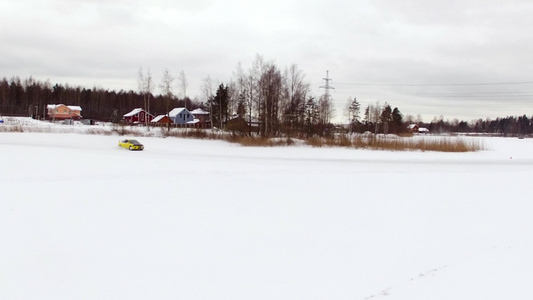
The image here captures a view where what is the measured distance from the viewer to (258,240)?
8.87m

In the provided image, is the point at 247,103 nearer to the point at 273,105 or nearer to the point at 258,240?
the point at 273,105

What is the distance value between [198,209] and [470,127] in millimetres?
217879

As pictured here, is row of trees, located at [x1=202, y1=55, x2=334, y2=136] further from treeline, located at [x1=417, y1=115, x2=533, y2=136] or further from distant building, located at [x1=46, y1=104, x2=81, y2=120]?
treeline, located at [x1=417, y1=115, x2=533, y2=136]

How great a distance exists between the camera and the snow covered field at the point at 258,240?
6410 mm

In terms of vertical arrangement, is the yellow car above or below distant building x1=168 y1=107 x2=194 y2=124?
below

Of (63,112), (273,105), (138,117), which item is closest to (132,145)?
(273,105)

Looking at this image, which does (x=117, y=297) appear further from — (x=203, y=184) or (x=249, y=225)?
(x=203, y=184)

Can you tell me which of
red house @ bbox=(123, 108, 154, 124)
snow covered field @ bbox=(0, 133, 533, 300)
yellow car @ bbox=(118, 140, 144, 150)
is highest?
red house @ bbox=(123, 108, 154, 124)

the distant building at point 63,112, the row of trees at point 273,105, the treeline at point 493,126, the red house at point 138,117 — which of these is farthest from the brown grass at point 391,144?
the treeline at point 493,126

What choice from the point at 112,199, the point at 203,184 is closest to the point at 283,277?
the point at 112,199

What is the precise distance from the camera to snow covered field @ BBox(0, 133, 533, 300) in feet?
21.0

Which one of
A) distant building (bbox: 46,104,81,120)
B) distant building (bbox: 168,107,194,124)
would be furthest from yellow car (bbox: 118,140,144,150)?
distant building (bbox: 46,104,81,120)

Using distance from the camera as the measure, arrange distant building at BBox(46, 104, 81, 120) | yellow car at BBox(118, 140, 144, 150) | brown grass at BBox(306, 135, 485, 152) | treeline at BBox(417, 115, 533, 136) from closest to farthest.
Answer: yellow car at BBox(118, 140, 144, 150), brown grass at BBox(306, 135, 485, 152), distant building at BBox(46, 104, 81, 120), treeline at BBox(417, 115, 533, 136)

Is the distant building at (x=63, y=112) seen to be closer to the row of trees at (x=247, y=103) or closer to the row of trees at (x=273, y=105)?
the row of trees at (x=247, y=103)
